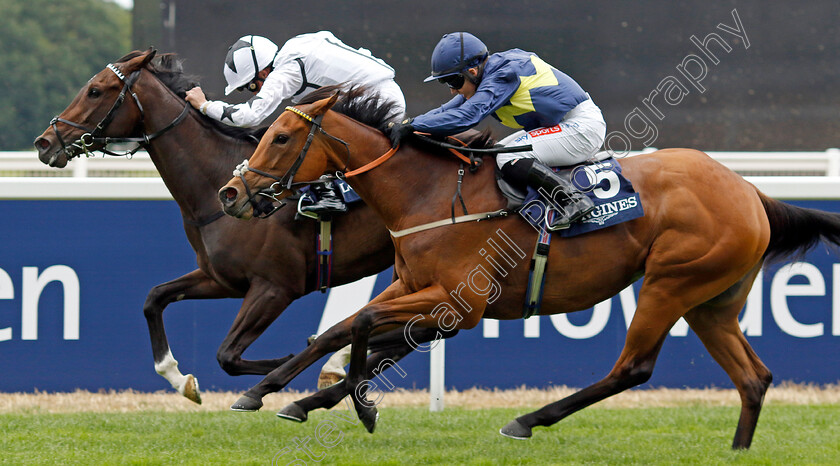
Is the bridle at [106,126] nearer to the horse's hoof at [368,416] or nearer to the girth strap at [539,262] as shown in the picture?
the horse's hoof at [368,416]

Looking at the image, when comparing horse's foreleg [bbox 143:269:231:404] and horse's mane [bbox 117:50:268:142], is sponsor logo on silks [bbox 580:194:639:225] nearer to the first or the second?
horse's mane [bbox 117:50:268:142]

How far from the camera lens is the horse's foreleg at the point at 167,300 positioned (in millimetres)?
4848

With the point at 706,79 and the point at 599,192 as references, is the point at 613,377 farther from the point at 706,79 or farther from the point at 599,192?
the point at 706,79

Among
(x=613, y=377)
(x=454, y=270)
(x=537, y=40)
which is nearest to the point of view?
(x=454, y=270)

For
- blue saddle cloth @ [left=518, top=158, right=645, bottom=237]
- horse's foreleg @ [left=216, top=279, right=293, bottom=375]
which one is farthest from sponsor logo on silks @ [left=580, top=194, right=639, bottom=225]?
horse's foreleg @ [left=216, top=279, right=293, bottom=375]

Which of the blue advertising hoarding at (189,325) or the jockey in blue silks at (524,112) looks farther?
the blue advertising hoarding at (189,325)

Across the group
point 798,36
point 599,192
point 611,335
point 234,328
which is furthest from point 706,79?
point 234,328

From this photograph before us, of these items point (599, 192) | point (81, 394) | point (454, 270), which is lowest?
point (81, 394)

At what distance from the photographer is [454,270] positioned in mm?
4004

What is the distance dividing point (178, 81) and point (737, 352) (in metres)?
2.96

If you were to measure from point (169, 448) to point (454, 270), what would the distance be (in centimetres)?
163

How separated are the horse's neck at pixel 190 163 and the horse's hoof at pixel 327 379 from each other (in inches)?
37.8

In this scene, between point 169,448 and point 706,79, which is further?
point 706,79

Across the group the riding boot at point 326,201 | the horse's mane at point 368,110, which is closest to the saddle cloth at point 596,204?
the horse's mane at point 368,110
